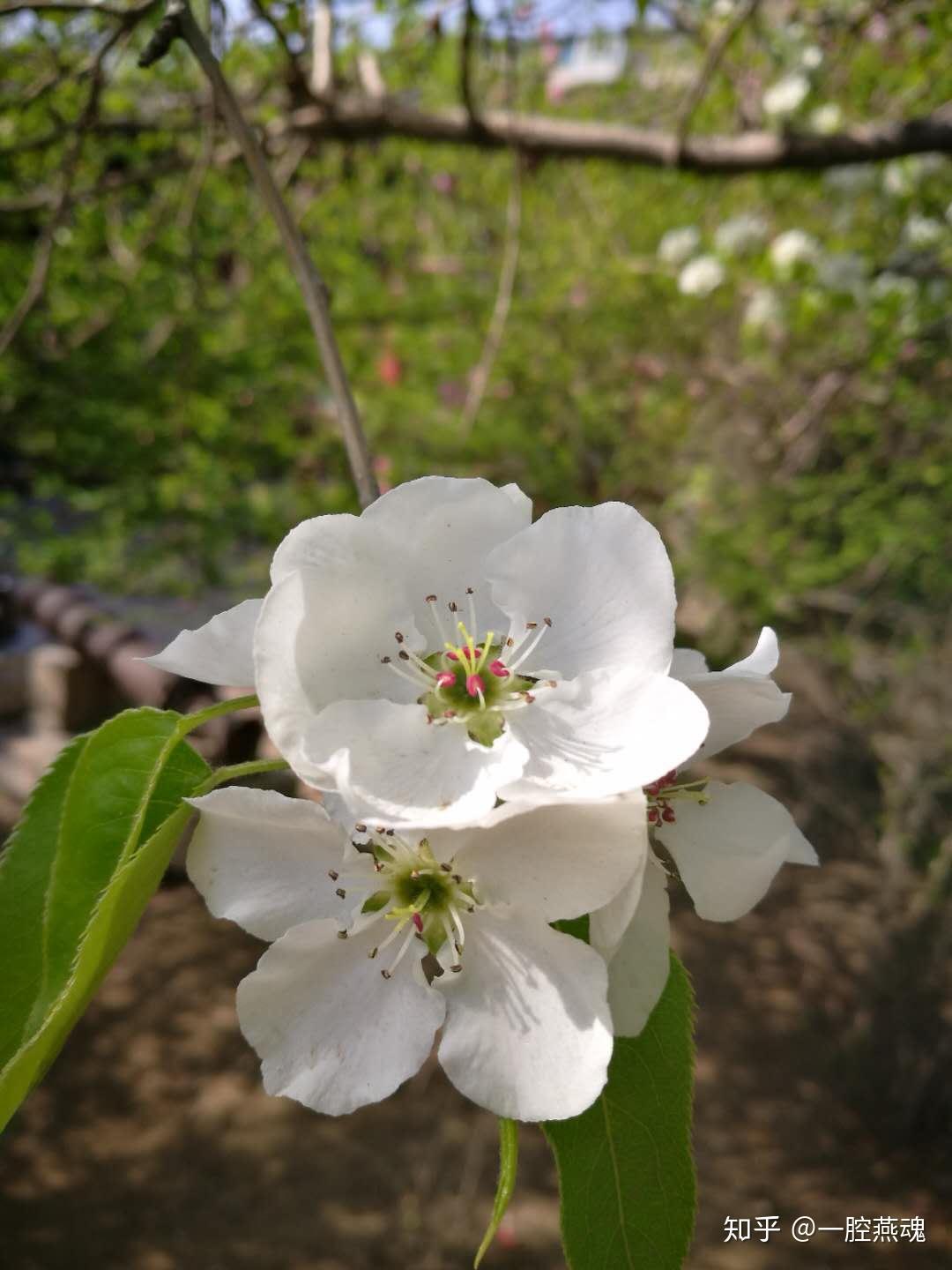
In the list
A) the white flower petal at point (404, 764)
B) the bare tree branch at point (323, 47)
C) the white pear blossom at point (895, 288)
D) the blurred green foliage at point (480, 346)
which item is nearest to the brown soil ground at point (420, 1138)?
the blurred green foliage at point (480, 346)

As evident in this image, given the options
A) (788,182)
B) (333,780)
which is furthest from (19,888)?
(788,182)

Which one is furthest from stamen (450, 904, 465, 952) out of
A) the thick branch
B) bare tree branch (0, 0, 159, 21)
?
the thick branch

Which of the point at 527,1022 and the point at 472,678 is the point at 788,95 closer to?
the point at 472,678

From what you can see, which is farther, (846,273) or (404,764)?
(846,273)

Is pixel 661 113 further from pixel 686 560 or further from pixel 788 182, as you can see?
pixel 686 560

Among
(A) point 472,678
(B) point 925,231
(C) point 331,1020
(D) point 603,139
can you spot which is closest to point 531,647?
(A) point 472,678

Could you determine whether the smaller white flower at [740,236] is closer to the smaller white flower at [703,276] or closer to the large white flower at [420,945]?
the smaller white flower at [703,276]

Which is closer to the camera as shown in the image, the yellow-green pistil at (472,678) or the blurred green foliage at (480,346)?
the yellow-green pistil at (472,678)
